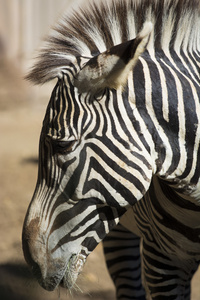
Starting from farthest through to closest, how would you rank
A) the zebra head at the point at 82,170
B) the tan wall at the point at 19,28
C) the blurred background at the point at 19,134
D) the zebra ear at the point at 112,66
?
the tan wall at the point at 19,28 → the blurred background at the point at 19,134 → the zebra head at the point at 82,170 → the zebra ear at the point at 112,66

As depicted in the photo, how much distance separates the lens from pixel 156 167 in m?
2.68

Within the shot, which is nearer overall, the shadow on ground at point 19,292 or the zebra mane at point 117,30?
the zebra mane at point 117,30

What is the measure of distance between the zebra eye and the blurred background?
293cm

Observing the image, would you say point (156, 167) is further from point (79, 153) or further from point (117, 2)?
point (117, 2)

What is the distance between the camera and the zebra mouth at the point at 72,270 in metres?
2.73

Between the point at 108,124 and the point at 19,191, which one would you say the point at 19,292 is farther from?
the point at 108,124

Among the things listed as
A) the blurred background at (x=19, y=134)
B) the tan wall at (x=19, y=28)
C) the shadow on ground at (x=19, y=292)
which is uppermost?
the tan wall at (x=19, y=28)

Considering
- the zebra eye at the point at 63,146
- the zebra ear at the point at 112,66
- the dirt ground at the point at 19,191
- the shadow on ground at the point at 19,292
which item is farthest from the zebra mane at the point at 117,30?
the shadow on ground at the point at 19,292

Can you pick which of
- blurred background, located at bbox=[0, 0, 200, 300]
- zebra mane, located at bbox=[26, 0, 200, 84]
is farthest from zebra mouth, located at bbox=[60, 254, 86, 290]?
blurred background, located at bbox=[0, 0, 200, 300]

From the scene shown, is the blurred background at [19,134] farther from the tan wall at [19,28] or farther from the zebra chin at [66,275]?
the zebra chin at [66,275]

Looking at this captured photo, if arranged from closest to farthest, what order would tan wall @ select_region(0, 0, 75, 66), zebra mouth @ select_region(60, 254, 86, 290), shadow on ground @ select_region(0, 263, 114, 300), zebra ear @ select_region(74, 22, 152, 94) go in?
zebra ear @ select_region(74, 22, 152, 94), zebra mouth @ select_region(60, 254, 86, 290), shadow on ground @ select_region(0, 263, 114, 300), tan wall @ select_region(0, 0, 75, 66)

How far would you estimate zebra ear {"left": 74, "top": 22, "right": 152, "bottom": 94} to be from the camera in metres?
2.40

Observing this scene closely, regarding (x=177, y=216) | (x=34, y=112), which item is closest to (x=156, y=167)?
(x=177, y=216)

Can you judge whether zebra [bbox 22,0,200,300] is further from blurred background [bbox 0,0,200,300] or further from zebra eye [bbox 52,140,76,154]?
blurred background [bbox 0,0,200,300]
